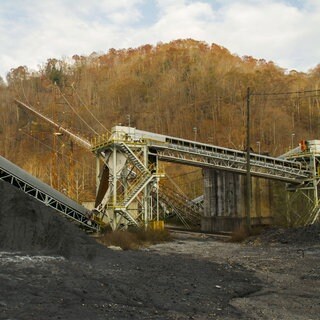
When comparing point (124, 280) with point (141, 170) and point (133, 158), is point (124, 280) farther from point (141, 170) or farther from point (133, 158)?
point (133, 158)

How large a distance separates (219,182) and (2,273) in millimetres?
29243

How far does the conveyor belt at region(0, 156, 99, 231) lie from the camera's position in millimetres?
23391

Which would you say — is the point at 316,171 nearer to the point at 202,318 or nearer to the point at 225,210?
the point at 225,210

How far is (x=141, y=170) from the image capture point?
26828 millimetres

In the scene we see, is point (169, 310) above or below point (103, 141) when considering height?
below

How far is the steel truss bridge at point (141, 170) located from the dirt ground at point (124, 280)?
29.9 feet

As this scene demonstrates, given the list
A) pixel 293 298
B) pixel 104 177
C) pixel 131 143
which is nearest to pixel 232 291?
pixel 293 298

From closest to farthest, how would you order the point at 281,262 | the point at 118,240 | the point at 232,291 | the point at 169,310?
1. the point at 169,310
2. the point at 232,291
3. the point at 281,262
4. the point at 118,240

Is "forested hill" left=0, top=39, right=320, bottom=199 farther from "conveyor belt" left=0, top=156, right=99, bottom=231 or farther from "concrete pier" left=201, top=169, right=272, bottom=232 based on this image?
"conveyor belt" left=0, top=156, right=99, bottom=231

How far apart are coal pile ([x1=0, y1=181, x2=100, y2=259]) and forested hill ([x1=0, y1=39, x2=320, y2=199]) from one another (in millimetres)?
44033

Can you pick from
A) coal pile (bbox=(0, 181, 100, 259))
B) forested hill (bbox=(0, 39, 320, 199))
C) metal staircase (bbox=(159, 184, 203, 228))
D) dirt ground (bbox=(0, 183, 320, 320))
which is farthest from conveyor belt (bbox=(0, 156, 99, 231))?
forested hill (bbox=(0, 39, 320, 199))

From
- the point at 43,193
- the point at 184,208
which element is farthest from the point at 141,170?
the point at 184,208

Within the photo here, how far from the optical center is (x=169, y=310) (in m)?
8.49

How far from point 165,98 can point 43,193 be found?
5806 centimetres
